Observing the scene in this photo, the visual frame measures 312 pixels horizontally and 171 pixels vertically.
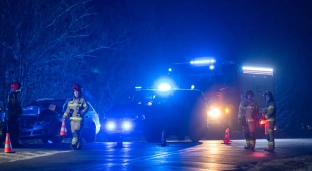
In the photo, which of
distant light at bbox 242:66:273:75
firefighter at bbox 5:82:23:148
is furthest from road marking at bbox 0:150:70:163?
distant light at bbox 242:66:273:75

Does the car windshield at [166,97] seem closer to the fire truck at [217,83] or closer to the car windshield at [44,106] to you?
the car windshield at [44,106]

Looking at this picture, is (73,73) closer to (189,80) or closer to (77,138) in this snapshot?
(189,80)

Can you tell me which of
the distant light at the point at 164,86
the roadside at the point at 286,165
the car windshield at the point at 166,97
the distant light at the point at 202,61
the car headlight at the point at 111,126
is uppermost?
the distant light at the point at 202,61

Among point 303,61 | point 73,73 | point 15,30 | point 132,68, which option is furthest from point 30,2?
point 303,61

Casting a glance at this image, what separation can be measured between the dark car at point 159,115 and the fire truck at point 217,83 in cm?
435

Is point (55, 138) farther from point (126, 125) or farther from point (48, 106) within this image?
point (126, 125)

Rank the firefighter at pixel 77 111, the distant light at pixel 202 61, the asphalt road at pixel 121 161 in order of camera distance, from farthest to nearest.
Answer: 1. the distant light at pixel 202 61
2. the firefighter at pixel 77 111
3. the asphalt road at pixel 121 161

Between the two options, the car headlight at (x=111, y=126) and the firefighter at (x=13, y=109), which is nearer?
the firefighter at (x=13, y=109)

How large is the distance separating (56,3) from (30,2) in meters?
1.60

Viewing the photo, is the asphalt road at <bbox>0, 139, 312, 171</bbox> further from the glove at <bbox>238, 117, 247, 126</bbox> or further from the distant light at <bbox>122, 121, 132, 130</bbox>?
the distant light at <bbox>122, 121, 132, 130</bbox>

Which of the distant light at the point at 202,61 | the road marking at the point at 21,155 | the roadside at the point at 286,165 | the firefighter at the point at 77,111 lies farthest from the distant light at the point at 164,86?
the roadside at the point at 286,165

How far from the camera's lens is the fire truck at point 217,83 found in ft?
82.4

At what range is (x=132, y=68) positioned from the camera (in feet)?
126

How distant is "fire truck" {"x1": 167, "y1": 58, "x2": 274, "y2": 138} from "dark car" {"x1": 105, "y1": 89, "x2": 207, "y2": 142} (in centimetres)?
435
